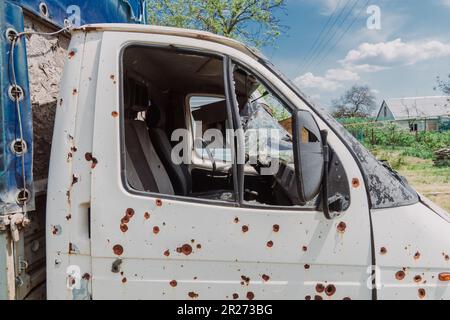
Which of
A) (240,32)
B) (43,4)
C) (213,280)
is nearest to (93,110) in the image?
(43,4)

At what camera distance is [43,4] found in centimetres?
187

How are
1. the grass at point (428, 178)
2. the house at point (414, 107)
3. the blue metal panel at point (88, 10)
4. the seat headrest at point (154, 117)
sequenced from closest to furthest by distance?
1. the blue metal panel at point (88, 10)
2. the seat headrest at point (154, 117)
3. the grass at point (428, 178)
4. the house at point (414, 107)

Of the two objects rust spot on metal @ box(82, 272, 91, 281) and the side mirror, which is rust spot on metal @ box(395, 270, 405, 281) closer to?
the side mirror

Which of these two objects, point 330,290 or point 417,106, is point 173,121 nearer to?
point 330,290

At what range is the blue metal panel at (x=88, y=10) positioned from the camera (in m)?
1.84

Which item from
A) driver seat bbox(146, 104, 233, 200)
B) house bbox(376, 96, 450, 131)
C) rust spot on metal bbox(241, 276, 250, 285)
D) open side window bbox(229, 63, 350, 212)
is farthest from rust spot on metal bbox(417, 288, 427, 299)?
house bbox(376, 96, 450, 131)

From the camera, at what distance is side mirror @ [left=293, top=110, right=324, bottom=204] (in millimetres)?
1534

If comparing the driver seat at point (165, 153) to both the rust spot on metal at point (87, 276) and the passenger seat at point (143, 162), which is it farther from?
the rust spot on metal at point (87, 276)

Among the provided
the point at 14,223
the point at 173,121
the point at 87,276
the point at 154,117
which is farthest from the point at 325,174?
the point at 173,121

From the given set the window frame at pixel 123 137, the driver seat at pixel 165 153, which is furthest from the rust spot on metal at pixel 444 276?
the driver seat at pixel 165 153

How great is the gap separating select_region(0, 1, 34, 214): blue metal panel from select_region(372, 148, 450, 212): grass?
25.0 ft

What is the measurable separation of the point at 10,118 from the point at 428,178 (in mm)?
11623

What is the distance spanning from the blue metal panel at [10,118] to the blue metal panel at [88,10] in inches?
4.6

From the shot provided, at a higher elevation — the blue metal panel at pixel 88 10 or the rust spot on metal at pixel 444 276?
the blue metal panel at pixel 88 10
